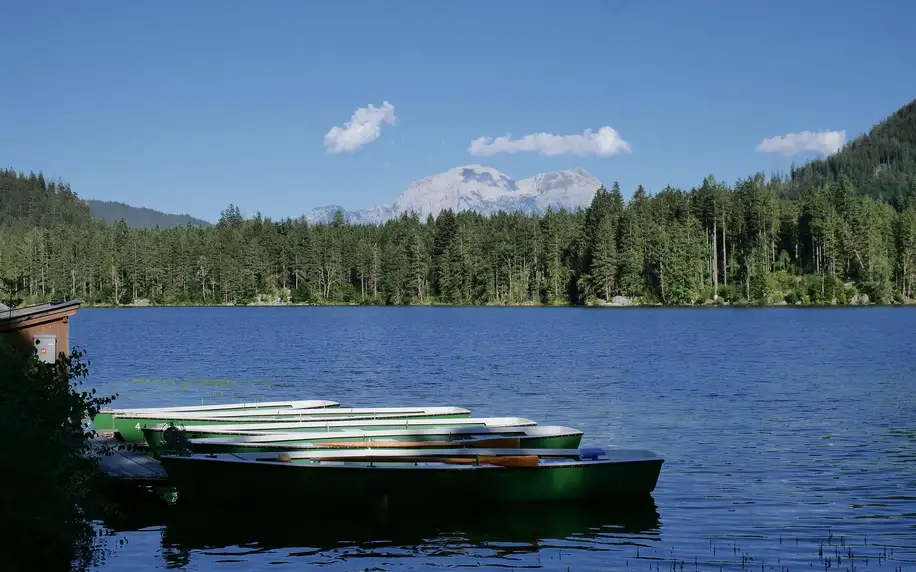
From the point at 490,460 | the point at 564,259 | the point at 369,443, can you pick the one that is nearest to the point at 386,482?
the point at 490,460

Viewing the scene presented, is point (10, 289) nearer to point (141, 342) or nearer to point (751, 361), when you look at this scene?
point (751, 361)

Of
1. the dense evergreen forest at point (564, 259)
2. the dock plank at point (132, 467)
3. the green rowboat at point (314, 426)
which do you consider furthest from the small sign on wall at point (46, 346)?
the dense evergreen forest at point (564, 259)

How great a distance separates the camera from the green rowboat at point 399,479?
18.0 metres

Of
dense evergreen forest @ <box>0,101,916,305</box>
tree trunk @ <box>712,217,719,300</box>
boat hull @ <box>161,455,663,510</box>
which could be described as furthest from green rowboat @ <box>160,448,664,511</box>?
tree trunk @ <box>712,217,719,300</box>

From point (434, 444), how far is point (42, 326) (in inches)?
401

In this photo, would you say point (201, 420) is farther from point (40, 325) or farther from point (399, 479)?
point (399, 479)

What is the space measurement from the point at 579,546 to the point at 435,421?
8.40 meters

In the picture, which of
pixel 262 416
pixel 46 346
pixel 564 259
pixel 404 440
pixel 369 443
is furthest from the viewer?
pixel 564 259

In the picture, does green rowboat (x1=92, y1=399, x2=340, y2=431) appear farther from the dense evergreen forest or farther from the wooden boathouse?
the dense evergreen forest

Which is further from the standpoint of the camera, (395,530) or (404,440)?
(404,440)

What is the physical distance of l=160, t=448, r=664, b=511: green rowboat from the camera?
18016 mm

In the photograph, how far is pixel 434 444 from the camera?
20875 millimetres

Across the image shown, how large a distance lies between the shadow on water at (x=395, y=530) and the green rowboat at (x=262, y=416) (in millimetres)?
5424

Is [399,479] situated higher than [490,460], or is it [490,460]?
[490,460]
